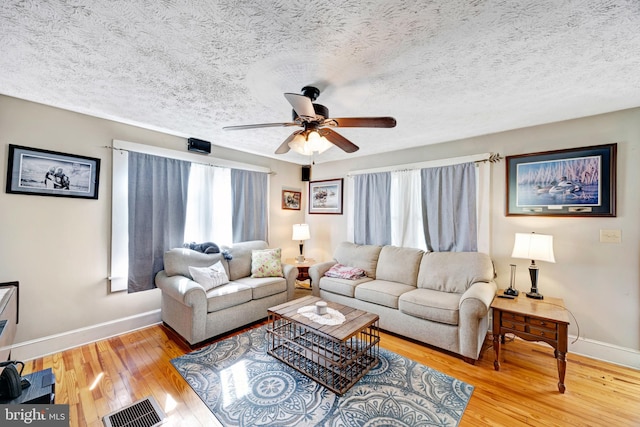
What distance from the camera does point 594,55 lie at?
1606mm

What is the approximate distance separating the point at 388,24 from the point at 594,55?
4.59 feet

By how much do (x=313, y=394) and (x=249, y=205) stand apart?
2.92m

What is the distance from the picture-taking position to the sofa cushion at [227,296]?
2.76 m

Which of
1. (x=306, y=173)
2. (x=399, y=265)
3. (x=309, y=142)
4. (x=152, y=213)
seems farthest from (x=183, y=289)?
(x=306, y=173)

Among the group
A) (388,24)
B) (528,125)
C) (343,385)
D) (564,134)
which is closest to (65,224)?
(343,385)

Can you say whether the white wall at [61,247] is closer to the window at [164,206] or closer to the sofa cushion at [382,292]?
the window at [164,206]

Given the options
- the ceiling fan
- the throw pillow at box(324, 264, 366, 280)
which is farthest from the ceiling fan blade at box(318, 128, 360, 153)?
the throw pillow at box(324, 264, 366, 280)

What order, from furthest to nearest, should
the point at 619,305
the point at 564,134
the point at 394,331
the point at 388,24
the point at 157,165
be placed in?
the point at 157,165 → the point at 394,331 → the point at 564,134 → the point at 619,305 → the point at 388,24

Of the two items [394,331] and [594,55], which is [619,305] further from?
[594,55]

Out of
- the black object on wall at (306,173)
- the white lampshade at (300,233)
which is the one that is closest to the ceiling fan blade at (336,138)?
the white lampshade at (300,233)

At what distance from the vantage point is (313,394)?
2.01m

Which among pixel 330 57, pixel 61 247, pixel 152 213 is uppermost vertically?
pixel 330 57

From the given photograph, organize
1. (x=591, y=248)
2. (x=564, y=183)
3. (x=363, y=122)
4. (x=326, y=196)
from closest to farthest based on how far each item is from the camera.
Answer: (x=363, y=122) → (x=591, y=248) → (x=564, y=183) → (x=326, y=196)

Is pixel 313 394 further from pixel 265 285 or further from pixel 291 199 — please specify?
pixel 291 199
